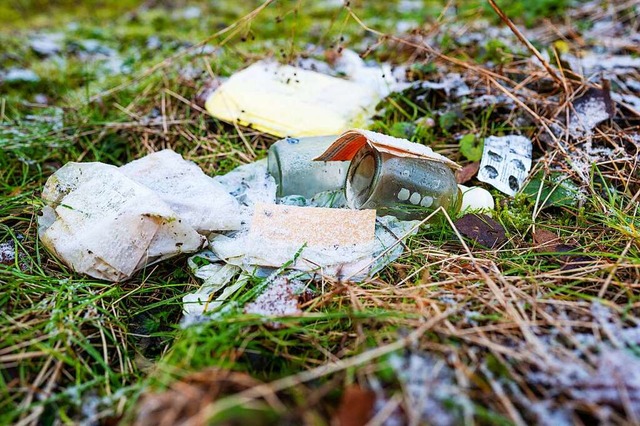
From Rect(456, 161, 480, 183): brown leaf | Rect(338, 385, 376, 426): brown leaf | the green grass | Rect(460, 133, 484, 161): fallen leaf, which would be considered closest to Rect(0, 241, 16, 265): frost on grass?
the green grass

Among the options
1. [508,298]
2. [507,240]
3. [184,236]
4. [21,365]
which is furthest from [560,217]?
[21,365]

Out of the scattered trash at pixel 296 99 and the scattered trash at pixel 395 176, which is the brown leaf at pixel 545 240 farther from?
the scattered trash at pixel 296 99

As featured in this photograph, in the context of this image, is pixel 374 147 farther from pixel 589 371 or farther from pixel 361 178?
pixel 589 371

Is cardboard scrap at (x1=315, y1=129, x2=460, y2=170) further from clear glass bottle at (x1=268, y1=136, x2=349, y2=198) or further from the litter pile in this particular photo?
clear glass bottle at (x1=268, y1=136, x2=349, y2=198)

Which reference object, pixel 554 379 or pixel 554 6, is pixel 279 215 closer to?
pixel 554 379

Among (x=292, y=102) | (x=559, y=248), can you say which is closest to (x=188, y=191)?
(x=292, y=102)

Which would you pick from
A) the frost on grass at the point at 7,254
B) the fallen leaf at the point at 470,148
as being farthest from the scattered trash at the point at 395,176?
the frost on grass at the point at 7,254

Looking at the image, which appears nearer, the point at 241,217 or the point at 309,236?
the point at 309,236
